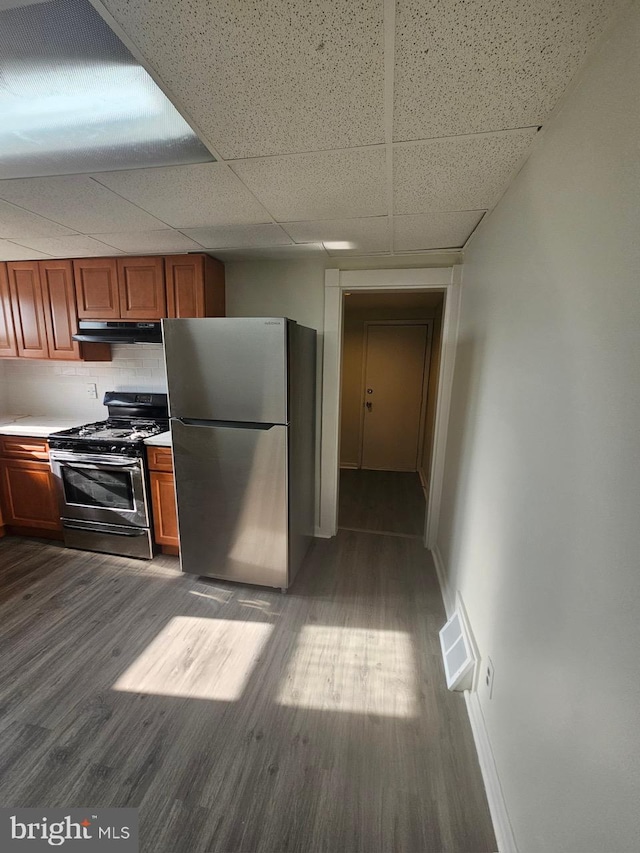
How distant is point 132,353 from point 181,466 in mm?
1371

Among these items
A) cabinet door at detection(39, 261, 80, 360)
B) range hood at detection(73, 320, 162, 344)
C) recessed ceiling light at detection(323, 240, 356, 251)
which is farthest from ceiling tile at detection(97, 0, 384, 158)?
cabinet door at detection(39, 261, 80, 360)

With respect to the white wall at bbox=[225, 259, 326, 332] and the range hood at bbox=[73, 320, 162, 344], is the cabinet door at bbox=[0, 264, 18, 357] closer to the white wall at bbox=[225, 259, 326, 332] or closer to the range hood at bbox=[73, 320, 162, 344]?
the range hood at bbox=[73, 320, 162, 344]

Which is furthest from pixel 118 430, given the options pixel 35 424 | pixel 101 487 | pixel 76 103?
pixel 76 103

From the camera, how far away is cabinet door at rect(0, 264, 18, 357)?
8.89 feet

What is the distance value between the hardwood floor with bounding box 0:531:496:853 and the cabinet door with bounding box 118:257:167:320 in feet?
6.24

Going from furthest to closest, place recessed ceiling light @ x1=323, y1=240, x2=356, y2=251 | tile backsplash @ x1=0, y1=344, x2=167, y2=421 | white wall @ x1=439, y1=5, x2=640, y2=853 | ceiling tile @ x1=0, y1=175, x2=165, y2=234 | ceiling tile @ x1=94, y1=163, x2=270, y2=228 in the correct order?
tile backsplash @ x1=0, y1=344, x2=167, y2=421
recessed ceiling light @ x1=323, y1=240, x2=356, y2=251
ceiling tile @ x1=0, y1=175, x2=165, y2=234
ceiling tile @ x1=94, y1=163, x2=270, y2=228
white wall @ x1=439, y1=5, x2=640, y2=853

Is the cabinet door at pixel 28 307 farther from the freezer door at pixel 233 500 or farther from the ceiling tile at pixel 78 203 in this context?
the freezer door at pixel 233 500

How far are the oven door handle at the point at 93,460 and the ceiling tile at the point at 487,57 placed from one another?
2.41 metres

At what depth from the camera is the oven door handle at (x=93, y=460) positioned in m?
2.42

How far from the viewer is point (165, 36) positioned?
0.79 metres

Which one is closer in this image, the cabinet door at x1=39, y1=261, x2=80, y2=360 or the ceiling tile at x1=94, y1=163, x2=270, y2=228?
the ceiling tile at x1=94, y1=163, x2=270, y2=228

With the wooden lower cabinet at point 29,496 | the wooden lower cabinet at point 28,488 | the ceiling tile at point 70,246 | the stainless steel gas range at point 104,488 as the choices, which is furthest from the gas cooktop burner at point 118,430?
the ceiling tile at point 70,246

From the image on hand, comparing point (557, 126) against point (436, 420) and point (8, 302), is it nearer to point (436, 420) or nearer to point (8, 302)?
point (436, 420)

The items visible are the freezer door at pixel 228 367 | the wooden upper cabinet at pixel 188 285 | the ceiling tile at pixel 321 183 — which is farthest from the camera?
the wooden upper cabinet at pixel 188 285
